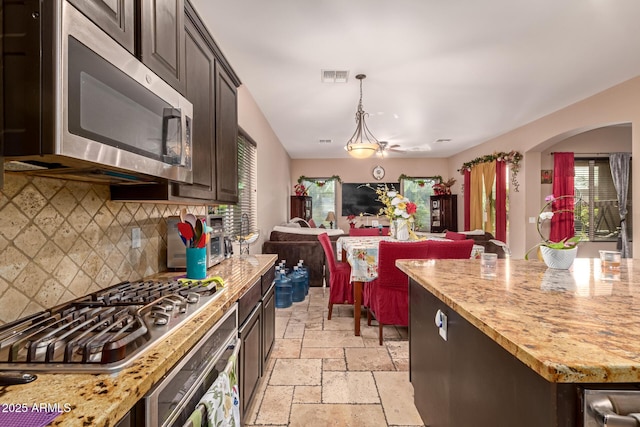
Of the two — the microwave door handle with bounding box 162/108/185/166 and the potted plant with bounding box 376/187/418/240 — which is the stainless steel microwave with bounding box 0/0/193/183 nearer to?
the microwave door handle with bounding box 162/108/185/166

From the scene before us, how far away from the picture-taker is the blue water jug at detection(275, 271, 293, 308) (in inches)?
158

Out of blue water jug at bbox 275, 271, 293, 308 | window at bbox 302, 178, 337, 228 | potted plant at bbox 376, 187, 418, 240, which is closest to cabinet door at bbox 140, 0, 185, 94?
potted plant at bbox 376, 187, 418, 240

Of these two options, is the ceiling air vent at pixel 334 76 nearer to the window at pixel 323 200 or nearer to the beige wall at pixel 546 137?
the beige wall at pixel 546 137

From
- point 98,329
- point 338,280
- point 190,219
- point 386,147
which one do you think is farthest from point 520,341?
point 386,147

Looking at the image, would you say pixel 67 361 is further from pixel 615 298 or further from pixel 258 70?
pixel 258 70

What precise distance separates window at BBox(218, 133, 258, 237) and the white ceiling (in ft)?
2.41

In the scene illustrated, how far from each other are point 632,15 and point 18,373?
4.12 metres

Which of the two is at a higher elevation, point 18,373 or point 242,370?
point 18,373

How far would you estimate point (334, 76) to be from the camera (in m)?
3.44

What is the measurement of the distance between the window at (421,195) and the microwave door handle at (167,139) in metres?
8.32

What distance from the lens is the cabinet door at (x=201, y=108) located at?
1.64m

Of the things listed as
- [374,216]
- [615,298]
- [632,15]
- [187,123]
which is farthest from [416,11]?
[374,216]

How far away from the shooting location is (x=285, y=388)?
222cm

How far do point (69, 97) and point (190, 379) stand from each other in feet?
2.85
